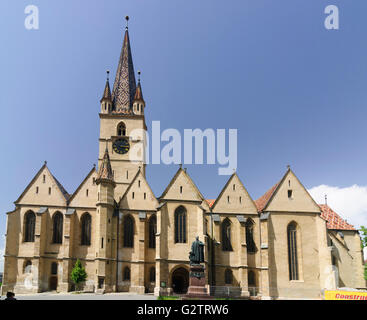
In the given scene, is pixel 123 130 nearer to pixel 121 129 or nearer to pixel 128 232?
pixel 121 129

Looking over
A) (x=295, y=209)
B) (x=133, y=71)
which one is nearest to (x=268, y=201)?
(x=295, y=209)

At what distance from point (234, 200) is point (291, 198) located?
274 inches

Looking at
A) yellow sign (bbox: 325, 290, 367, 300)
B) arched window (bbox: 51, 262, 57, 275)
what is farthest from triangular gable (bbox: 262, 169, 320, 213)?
arched window (bbox: 51, 262, 57, 275)

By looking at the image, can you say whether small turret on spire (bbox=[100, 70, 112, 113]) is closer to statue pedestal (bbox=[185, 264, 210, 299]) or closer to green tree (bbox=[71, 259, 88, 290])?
green tree (bbox=[71, 259, 88, 290])

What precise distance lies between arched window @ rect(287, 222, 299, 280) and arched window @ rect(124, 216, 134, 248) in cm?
1852

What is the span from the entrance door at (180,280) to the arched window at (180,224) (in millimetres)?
3470

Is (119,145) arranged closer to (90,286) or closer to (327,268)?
(90,286)

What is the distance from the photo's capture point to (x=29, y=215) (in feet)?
131

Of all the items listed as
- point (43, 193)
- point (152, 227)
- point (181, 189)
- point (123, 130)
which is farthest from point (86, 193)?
point (123, 130)

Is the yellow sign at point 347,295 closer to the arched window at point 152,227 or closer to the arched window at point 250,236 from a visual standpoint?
→ the arched window at point 250,236

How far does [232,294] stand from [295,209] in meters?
12.5

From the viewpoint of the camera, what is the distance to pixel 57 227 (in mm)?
39844
